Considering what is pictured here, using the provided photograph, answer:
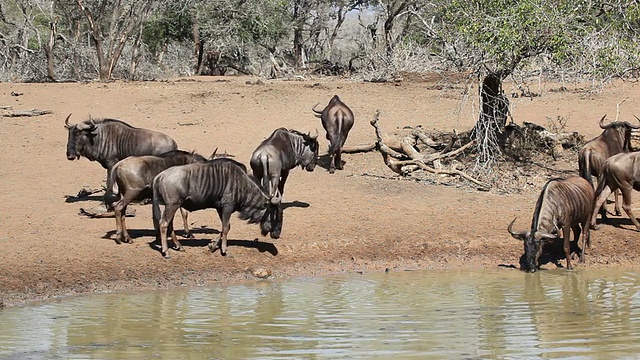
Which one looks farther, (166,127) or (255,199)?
(166,127)

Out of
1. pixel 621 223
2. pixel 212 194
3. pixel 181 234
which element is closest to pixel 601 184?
pixel 621 223

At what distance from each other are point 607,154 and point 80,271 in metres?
7.91

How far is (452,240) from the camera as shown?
13023mm

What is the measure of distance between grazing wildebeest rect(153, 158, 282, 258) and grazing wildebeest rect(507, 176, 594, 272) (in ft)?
10.4

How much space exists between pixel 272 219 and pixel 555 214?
3574mm

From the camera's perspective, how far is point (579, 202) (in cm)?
1209

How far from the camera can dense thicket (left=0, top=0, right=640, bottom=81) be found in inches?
601

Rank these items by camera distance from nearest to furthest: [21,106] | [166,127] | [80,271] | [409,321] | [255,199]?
[409,321] < [80,271] < [255,199] < [166,127] < [21,106]

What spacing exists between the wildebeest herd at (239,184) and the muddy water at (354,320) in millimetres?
821

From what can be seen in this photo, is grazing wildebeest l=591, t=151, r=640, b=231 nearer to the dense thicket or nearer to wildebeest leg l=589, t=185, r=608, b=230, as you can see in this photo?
wildebeest leg l=589, t=185, r=608, b=230

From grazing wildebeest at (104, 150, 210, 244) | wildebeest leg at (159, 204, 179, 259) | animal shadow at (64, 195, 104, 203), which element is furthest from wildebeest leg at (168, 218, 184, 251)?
animal shadow at (64, 195, 104, 203)

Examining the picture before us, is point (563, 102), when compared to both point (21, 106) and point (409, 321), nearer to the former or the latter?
point (21, 106)

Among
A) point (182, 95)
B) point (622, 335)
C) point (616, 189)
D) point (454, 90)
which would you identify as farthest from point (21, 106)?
point (622, 335)

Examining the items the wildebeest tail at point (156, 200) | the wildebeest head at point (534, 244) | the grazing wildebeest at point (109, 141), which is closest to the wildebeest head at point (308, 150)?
the grazing wildebeest at point (109, 141)
